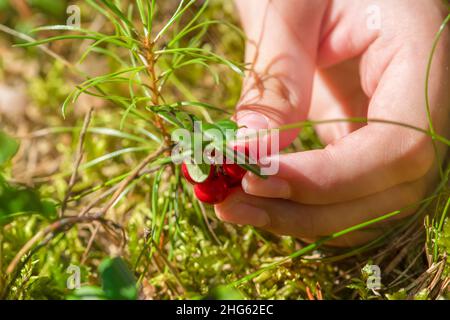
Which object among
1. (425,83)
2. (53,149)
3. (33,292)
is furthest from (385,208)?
(53,149)

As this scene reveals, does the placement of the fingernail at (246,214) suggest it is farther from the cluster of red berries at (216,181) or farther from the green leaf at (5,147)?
the green leaf at (5,147)

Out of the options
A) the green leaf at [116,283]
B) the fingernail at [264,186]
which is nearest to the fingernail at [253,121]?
the fingernail at [264,186]

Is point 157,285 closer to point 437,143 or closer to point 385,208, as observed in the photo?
point 385,208

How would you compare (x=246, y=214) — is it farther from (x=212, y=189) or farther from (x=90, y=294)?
(x=90, y=294)

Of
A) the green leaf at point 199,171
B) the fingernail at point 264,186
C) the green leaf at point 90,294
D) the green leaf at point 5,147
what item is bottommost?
the green leaf at point 90,294

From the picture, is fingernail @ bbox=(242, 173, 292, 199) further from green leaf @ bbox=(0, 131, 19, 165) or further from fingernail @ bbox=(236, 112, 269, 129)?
green leaf @ bbox=(0, 131, 19, 165)
